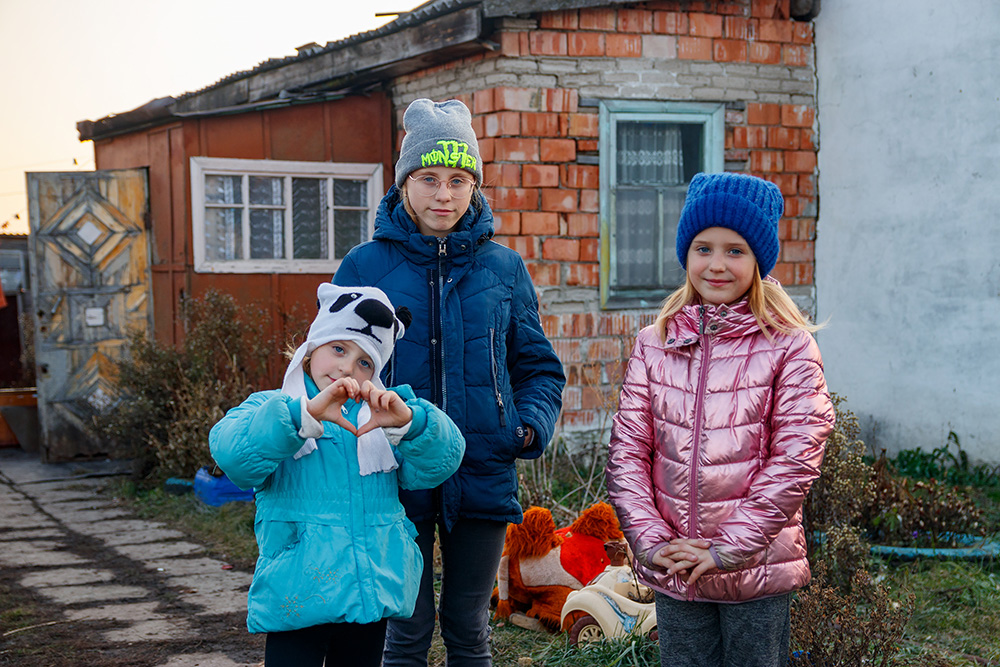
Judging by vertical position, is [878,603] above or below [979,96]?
below

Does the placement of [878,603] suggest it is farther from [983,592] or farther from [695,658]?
[983,592]

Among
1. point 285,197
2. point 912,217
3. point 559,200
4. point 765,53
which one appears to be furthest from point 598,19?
point 285,197

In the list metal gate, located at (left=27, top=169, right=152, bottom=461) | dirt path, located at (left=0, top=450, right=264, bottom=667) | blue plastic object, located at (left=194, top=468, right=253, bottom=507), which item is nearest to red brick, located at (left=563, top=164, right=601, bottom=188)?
blue plastic object, located at (left=194, top=468, right=253, bottom=507)

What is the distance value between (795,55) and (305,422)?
6.52m

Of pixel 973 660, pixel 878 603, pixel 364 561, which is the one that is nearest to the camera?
pixel 364 561

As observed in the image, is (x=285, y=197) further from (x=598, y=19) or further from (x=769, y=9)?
(x=769, y=9)

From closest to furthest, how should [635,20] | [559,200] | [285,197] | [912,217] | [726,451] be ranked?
[726,451] → [559,200] → [635,20] → [912,217] → [285,197]

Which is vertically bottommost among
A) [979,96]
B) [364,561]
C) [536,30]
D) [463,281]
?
[364,561]

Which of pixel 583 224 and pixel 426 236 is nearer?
pixel 426 236

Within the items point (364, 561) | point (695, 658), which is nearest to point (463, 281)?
point (364, 561)

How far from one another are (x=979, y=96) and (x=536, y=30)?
3095 mm

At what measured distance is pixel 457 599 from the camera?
2.55 m

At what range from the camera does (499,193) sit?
22.0 ft

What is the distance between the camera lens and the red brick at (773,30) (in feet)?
24.1
